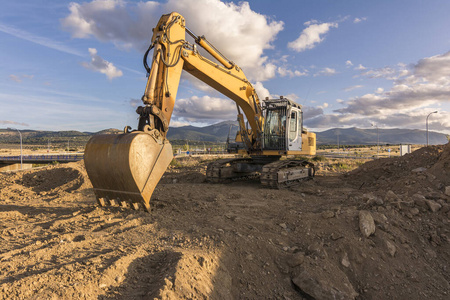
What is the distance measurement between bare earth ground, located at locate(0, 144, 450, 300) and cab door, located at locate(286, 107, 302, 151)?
424 centimetres

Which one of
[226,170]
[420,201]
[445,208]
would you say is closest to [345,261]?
[420,201]

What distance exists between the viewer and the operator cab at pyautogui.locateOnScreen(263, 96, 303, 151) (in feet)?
37.4

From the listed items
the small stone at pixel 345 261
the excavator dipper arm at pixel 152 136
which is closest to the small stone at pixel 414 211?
the small stone at pixel 345 261

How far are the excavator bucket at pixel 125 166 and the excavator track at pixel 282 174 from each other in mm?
5097

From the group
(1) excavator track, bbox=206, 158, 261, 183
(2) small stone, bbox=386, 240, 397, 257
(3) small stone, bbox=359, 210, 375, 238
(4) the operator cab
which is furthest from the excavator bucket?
(4) the operator cab

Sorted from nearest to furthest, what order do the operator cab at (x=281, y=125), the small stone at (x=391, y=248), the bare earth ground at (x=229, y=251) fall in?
the bare earth ground at (x=229, y=251), the small stone at (x=391, y=248), the operator cab at (x=281, y=125)

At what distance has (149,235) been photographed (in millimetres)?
4914

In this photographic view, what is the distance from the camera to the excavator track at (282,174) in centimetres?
1039

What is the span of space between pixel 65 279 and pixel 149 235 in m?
1.79

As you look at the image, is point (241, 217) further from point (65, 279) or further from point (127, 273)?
point (65, 279)

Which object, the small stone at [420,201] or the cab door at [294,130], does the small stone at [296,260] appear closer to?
the small stone at [420,201]

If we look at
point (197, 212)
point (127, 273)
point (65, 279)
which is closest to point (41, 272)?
point (65, 279)

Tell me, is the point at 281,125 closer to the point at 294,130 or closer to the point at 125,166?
the point at 294,130

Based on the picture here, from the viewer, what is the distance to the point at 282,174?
10.6m
